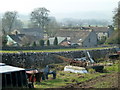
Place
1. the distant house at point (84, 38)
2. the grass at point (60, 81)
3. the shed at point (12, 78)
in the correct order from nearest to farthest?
the shed at point (12, 78) → the grass at point (60, 81) → the distant house at point (84, 38)

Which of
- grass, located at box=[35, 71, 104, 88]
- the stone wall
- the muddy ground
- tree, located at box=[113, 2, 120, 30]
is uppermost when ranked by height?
tree, located at box=[113, 2, 120, 30]

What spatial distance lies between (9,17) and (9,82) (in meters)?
65.6

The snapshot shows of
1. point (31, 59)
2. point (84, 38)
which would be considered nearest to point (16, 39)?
point (84, 38)

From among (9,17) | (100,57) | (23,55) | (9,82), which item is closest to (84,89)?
(9,82)

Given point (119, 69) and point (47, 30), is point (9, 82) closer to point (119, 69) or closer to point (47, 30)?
point (119, 69)

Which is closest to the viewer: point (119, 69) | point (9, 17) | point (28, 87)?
point (28, 87)

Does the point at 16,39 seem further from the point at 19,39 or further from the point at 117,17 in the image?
the point at 117,17

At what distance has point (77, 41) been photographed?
67438mm

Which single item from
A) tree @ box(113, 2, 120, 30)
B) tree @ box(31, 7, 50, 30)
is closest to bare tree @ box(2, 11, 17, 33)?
tree @ box(31, 7, 50, 30)

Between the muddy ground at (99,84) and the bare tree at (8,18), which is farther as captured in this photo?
the bare tree at (8,18)

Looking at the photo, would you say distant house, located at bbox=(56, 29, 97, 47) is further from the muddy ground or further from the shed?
the shed

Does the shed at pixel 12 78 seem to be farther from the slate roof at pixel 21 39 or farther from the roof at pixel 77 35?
the roof at pixel 77 35

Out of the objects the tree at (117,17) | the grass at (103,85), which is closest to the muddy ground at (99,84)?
the grass at (103,85)

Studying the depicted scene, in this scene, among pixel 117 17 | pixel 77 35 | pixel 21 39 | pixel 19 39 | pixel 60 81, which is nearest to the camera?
pixel 60 81
